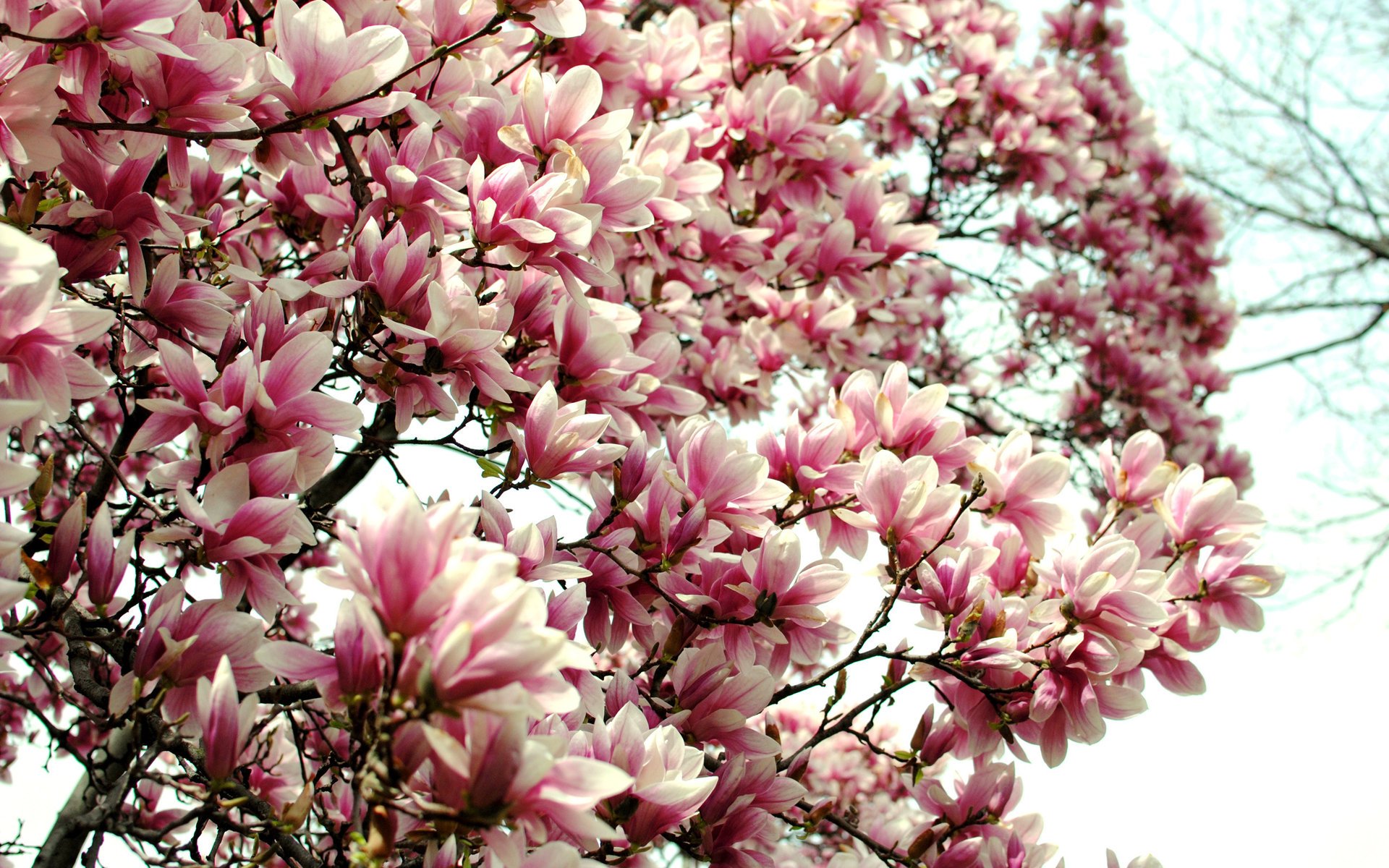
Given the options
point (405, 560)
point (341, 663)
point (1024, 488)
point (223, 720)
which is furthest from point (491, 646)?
point (1024, 488)

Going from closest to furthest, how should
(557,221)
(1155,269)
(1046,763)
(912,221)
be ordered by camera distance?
(557,221) < (1046,763) < (912,221) < (1155,269)

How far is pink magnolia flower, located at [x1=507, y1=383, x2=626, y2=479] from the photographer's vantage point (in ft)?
4.11

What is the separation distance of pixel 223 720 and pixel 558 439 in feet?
1.80

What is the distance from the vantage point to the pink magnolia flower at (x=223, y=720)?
83 cm

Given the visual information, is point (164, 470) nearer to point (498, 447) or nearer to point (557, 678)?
point (498, 447)

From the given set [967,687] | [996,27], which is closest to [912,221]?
[996,27]

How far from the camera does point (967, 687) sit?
1438 mm

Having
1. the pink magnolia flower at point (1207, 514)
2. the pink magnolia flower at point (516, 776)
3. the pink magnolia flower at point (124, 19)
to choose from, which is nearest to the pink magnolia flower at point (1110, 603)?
the pink magnolia flower at point (1207, 514)

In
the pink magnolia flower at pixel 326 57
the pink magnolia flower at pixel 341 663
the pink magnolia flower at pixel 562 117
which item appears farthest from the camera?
the pink magnolia flower at pixel 562 117

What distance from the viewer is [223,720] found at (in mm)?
855

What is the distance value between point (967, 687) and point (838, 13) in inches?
65.3

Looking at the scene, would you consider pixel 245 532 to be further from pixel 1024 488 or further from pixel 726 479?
pixel 1024 488

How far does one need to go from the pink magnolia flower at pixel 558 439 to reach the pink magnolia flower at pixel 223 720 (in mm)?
494

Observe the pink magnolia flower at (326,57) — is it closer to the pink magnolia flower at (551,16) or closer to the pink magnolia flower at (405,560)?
the pink magnolia flower at (551,16)
